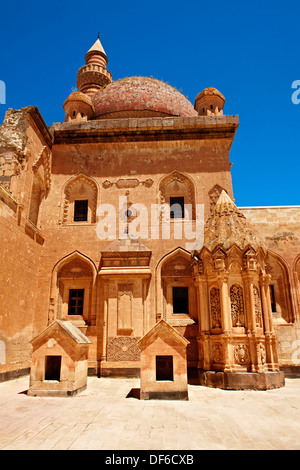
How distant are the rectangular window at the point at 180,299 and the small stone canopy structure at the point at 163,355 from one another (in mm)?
3943

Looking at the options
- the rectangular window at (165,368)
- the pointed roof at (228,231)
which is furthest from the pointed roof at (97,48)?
the rectangular window at (165,368)

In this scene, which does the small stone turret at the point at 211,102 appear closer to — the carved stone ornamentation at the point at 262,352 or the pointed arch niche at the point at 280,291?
the pointed arch niche at the point at 280,291

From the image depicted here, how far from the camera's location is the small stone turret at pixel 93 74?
21.9 meters

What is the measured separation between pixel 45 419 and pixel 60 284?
679cm

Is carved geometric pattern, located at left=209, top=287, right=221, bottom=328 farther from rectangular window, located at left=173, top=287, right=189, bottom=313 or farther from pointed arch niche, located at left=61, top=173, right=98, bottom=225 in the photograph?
pointed arch niche, located at left=61, top=173, right=98, bottom=225

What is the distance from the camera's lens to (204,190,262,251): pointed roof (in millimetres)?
9102

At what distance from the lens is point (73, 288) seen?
449 inches

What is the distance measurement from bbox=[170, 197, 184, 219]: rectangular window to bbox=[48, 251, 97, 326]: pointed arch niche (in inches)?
141

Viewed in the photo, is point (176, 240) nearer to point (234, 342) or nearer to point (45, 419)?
point (234, 342)

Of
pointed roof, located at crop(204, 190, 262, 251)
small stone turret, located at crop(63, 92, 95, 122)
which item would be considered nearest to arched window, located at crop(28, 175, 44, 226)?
small stone turret, located at crop(63, 92, 95, 122)

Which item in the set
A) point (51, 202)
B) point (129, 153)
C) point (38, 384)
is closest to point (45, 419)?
point (38, 384)

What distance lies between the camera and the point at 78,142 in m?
12.9

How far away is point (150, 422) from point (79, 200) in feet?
30.5

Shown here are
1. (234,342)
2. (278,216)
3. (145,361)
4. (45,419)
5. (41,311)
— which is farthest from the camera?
(278,216)
